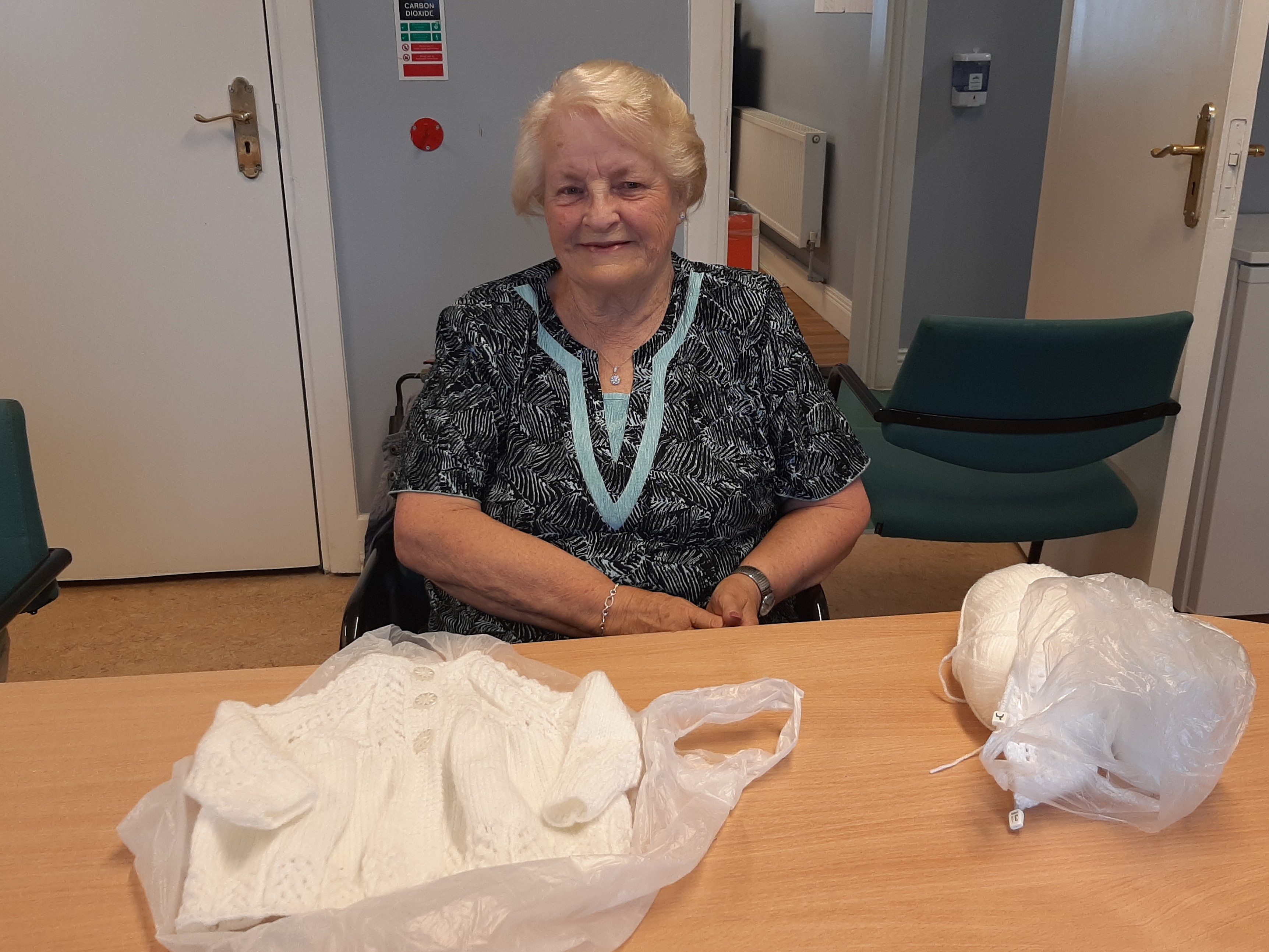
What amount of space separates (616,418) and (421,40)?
4.65ft

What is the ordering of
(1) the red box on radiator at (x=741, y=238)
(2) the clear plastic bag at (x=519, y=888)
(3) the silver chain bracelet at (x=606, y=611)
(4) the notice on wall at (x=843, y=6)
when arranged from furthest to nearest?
(4) the notice on wall at (x=843, y=6) → (1) the red box on radiator at (x=741, y=238) → (3) the silver chain bracelet at (x=606, y=611) → (2) the clear plastic bag at (x=519, y=888)

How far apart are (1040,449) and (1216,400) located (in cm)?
60

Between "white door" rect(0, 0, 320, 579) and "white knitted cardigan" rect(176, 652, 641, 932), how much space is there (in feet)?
6.27

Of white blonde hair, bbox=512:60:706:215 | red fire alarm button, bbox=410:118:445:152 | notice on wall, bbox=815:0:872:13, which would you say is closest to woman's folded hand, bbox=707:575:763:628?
white blonde hair, bbox=512:60:706:215

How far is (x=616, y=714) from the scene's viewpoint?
2.97 feet

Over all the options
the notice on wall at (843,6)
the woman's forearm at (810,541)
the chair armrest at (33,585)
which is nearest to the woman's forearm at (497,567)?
the woman's forearm at (810,541)

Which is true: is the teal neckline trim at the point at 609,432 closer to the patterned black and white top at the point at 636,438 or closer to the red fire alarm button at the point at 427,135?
the patterned black and white top at the point at 636,438

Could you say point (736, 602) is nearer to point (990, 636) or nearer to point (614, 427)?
point (614, 427)

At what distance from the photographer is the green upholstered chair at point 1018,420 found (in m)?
→ 1.86

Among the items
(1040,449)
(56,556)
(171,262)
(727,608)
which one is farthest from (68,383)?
(1040,449)

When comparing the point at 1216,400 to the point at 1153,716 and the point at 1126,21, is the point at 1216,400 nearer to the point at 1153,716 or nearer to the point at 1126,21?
the point at 1126,21

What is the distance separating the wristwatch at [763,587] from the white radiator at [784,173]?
422 centimetres

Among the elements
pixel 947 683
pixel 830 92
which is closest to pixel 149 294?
pixel 947 683

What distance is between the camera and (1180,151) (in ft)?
6.76
